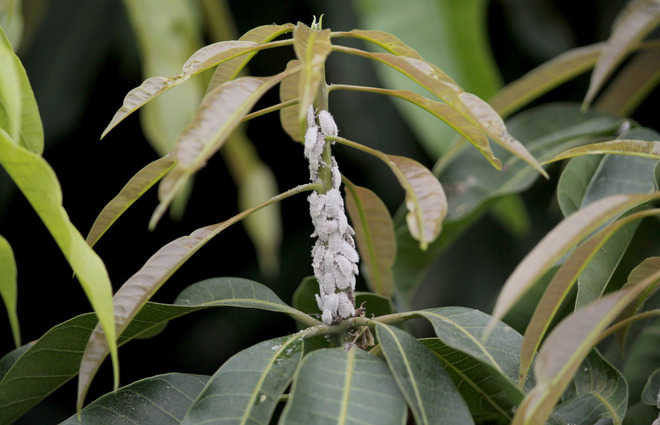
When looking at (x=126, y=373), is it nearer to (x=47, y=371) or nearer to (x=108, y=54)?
(x=108, y=54)

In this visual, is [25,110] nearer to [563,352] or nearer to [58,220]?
[58,220]

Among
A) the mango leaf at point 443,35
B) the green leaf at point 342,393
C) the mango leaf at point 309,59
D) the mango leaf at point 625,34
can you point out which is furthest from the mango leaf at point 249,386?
the mango leaf at point 443,35

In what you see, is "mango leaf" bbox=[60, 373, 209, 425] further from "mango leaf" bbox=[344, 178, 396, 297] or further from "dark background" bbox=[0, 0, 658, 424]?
"dark background" bbox=[0, 0, 658, 424]

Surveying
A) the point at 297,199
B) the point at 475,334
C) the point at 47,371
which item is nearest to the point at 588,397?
the point at 475,334

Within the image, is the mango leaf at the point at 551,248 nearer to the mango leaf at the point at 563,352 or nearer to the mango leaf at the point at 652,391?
the mango leaf at the point at 563,352

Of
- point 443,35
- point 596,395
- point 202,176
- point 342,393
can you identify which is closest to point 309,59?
point 342,393

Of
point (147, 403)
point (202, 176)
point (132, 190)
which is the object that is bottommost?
point (202, 176)
